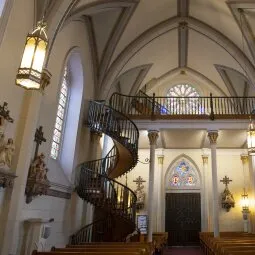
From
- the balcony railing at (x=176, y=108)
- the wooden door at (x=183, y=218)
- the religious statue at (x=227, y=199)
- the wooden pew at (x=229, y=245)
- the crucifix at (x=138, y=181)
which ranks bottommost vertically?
the wooden pew at (x=229, y=245)

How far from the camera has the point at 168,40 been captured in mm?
13367

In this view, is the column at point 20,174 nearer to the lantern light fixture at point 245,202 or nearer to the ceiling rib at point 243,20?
the ceiling rib at point 243,20

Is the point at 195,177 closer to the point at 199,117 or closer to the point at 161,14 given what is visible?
the point at 199,117

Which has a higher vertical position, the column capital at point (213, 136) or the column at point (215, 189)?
the column capital at point (213, 136)

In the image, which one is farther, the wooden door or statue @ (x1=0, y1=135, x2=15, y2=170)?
the wooden door

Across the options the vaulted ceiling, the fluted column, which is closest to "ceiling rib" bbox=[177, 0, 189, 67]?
the vaulted ceiling

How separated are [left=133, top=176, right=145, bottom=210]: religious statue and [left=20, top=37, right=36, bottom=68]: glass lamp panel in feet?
42.2

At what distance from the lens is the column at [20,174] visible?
5.44 metres

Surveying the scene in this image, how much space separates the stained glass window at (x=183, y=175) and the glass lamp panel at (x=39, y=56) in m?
13.7

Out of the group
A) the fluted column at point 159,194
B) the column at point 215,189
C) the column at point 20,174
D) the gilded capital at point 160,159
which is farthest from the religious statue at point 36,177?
the gilded capital at point 160,159


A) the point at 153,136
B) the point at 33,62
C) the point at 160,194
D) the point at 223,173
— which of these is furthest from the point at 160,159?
the point at 33,62

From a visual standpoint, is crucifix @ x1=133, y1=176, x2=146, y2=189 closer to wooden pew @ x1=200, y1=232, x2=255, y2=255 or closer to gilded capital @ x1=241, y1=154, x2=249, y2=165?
wooden pew @ x1=200, y1=232, x2=255, y2=255

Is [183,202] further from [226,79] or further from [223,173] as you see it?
[226,79]

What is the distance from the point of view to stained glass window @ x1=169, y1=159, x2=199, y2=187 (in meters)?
16.5
